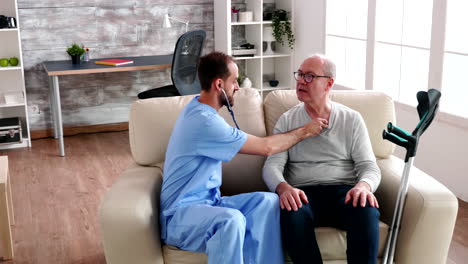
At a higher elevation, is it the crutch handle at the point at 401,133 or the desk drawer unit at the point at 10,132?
the crutch handle at the point at 401,133

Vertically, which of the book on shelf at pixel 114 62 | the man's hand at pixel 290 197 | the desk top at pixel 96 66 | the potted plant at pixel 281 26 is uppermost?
the potted plant at pixel 281 26

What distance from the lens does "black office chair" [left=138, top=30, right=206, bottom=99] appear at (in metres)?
4.75

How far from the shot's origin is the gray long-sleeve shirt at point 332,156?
2.54 metres

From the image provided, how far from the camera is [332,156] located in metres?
2.56

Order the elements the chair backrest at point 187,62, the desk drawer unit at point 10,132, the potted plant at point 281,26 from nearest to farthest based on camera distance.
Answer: the chair backrest at point 187,62 < the desk drawer unit at point 10,132 < the potted plant at point 281,26

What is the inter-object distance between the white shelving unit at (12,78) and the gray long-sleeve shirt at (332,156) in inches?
130

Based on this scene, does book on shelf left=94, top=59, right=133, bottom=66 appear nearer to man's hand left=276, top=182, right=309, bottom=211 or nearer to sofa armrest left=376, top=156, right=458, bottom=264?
man's hand left=276, top=182, right=309, bottom=211

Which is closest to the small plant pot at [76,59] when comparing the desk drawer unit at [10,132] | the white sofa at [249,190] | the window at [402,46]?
the desk drawer unit at [10,132]

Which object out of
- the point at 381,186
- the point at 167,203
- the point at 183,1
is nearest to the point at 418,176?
the point at 381,186

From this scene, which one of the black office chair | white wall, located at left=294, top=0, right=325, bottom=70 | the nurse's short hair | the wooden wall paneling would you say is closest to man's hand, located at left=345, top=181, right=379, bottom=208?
the nurse's short hair

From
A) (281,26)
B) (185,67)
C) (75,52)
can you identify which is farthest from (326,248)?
(281,26)

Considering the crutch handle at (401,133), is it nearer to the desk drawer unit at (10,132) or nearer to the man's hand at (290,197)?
the man's hand at (290,197)

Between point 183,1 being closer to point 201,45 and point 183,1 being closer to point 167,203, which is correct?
point 201,45

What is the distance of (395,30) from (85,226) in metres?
2.62
